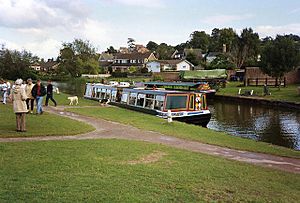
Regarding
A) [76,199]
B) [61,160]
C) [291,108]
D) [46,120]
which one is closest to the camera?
[76,199]

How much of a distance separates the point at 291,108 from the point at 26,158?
1114 inches

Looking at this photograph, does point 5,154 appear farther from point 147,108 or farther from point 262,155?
point 147,108

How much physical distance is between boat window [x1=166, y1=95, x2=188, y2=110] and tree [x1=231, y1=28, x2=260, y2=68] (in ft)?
195

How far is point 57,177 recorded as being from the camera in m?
7.11

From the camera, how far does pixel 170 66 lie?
94.9 meters

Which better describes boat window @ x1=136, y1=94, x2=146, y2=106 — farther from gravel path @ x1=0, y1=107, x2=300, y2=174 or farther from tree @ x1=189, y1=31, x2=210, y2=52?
tree @ x1=189, y1=31, x2=210, y2=52

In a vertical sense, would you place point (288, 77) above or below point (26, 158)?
above

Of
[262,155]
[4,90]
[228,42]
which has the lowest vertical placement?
[262,155]

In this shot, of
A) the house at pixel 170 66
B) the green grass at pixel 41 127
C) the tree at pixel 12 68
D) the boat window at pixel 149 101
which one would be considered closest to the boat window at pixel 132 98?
the boat window at pixel 149 101

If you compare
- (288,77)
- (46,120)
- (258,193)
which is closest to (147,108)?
(46,120)

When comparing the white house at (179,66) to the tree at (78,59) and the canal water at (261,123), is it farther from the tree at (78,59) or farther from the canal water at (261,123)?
the canal water at (261,123)

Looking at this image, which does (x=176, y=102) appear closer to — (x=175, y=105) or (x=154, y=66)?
(x=175, y=105)

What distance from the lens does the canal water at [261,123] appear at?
19.9 meters

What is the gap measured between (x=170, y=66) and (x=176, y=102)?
73.1 meters
